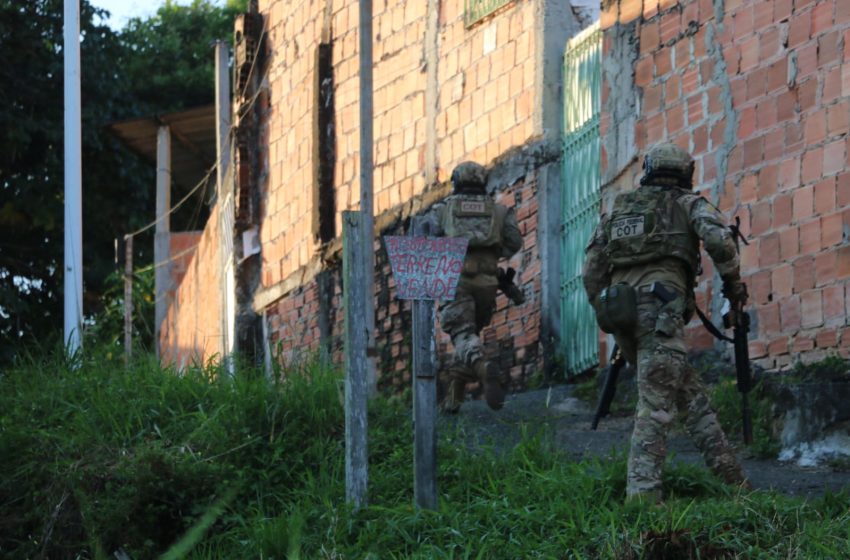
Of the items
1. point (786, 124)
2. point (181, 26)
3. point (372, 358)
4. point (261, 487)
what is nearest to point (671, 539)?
point (261, 487)

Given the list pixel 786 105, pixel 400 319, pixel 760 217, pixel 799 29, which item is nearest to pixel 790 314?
pixel 760 217

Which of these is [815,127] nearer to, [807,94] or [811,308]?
[807,94]

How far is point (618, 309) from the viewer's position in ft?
27.3

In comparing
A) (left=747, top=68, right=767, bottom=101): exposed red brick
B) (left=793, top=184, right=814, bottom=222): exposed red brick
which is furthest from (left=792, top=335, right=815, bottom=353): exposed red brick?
(left=747, top=68, right=767, bottom=101): exposed red brick

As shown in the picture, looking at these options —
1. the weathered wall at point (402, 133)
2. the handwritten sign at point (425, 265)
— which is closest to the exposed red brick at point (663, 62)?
the weathered wall at point (402, 133)

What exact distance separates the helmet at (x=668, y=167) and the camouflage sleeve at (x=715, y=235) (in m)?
0.17

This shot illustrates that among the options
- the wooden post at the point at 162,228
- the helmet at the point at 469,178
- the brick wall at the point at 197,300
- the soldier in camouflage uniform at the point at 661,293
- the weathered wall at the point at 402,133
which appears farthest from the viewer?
the wooden post at the point at 162,228

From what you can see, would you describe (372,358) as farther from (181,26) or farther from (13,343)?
(181,26)

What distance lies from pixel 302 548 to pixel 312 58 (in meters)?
10.8

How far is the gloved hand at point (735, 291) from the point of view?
862cm

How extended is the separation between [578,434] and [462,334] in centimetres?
92

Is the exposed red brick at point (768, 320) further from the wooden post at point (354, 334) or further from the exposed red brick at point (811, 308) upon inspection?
the wooden post at point (354, 334)

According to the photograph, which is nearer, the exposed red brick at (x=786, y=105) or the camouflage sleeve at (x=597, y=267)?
the camouflage sleeve at (x=597, y=267)

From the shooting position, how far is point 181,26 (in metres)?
33.7
